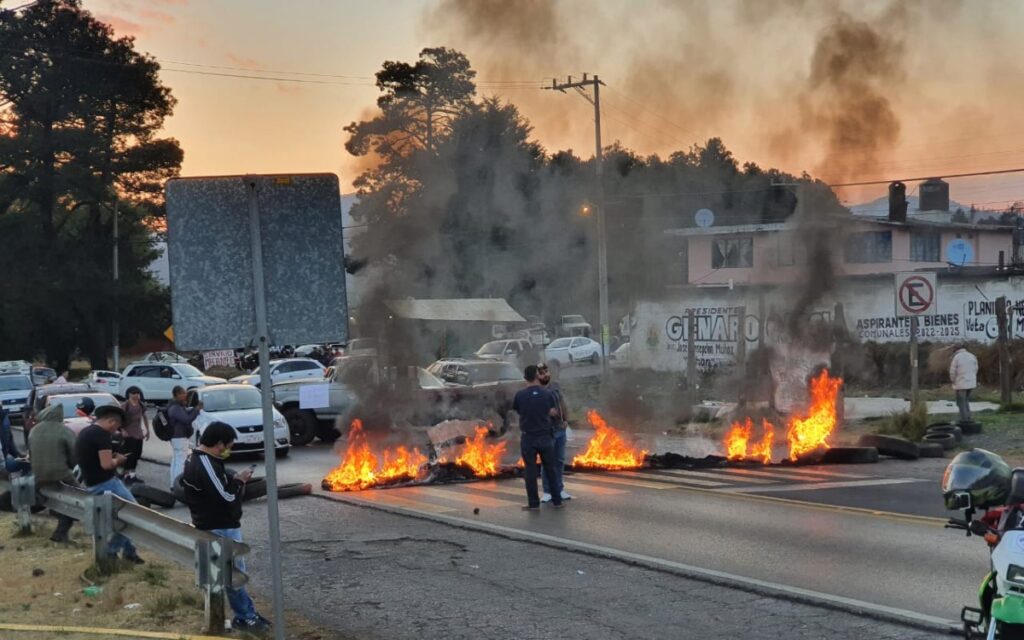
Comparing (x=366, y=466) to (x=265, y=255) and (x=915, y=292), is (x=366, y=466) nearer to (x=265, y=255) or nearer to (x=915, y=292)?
(x=915, y=292)

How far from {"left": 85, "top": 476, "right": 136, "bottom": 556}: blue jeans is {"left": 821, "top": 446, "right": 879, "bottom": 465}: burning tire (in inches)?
395

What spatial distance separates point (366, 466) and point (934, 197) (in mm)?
34090

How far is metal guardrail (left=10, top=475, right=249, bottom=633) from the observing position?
6.97 m

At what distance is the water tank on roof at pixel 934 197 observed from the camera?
42000mm

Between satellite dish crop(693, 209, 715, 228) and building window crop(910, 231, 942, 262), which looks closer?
satellite dish crop(693, 209, 715, 228)

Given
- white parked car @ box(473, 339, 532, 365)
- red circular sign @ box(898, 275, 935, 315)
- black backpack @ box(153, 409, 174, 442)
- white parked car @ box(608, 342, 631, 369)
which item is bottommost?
black backpack @ box(153, 409, 174, 442)

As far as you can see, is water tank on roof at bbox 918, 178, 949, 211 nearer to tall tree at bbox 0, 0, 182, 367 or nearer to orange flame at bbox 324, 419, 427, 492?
orange flame at bbox 324, 419, 427, 492

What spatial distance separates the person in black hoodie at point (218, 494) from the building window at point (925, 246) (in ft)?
113

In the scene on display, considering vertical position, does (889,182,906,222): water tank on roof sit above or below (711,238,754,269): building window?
above

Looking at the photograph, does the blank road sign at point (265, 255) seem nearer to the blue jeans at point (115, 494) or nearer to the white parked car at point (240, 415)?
the blue jeans at point (115, 494)

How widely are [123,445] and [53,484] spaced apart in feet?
14.2

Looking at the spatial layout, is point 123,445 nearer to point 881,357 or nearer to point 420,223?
point 420,223

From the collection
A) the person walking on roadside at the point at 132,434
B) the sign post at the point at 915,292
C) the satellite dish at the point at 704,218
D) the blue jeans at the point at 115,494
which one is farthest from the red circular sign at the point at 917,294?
the satellite dish at the point at 704,218

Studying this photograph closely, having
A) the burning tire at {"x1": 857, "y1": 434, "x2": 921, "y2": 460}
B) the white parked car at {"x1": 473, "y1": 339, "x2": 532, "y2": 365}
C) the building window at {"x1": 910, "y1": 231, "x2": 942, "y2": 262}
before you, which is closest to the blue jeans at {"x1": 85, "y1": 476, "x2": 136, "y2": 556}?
the burning tire at {"x1": 857, "y1": 434, "x2": 921, "y2": 460}
